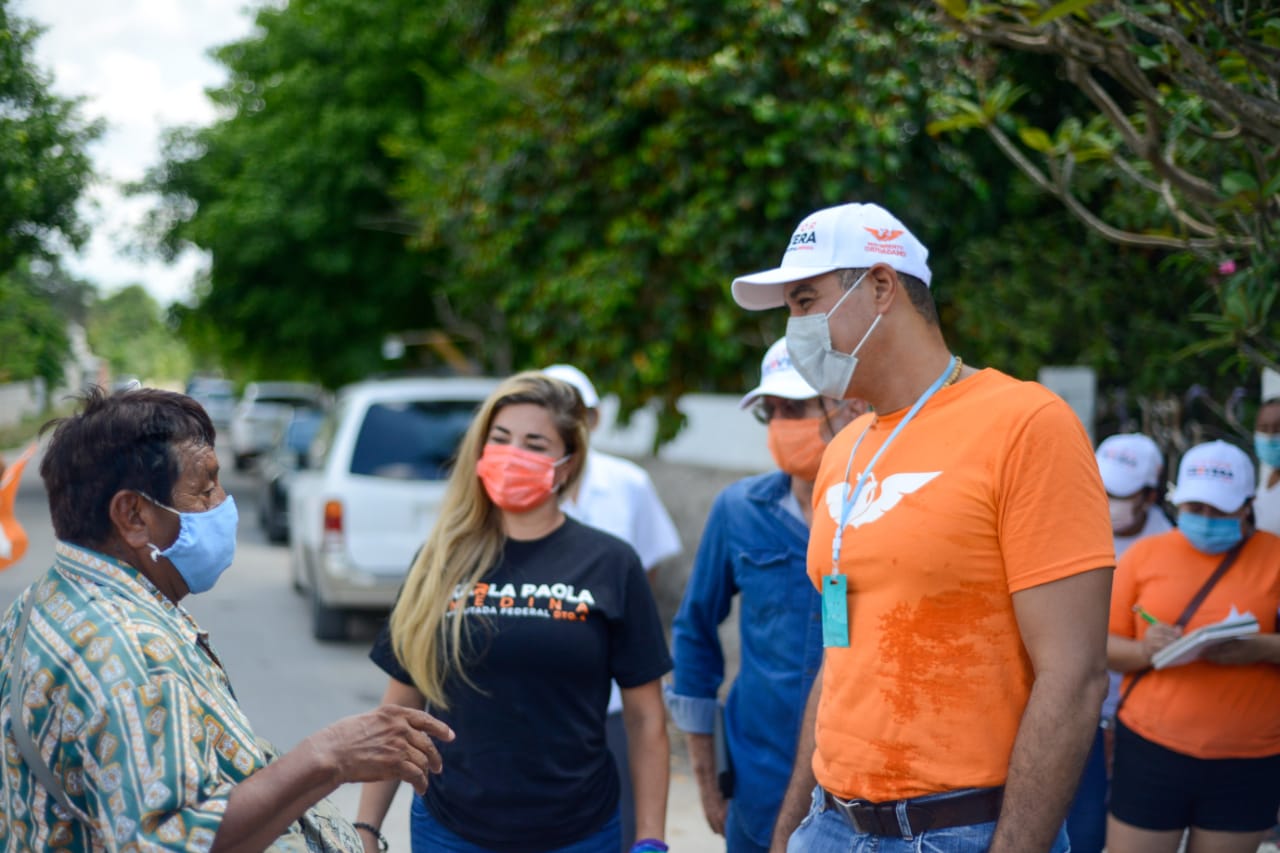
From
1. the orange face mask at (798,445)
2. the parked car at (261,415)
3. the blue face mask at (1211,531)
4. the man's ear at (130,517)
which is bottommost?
the parked car at (261,415)

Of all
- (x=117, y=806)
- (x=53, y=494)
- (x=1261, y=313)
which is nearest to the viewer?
(x=117, y=806)

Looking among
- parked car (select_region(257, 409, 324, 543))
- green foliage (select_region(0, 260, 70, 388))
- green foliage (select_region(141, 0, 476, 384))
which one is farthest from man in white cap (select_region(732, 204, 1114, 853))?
green foliage (select_region(141, 0, 476, 384))

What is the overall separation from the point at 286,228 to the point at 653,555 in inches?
821

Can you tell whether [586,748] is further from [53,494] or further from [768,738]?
[53,494]

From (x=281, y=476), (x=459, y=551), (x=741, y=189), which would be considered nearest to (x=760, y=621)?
(x=459, y=551)

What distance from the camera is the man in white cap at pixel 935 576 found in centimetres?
218

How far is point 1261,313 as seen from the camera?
4.76m

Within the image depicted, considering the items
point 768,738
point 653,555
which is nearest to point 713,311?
point 653,555

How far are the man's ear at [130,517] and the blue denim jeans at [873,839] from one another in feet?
4.45

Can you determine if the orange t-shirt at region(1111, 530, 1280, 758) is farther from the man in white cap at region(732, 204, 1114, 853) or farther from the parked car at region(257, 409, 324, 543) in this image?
the parked car at region(257, 409, 324, 543)

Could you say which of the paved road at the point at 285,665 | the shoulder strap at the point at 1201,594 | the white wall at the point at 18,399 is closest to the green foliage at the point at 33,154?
the white wall at the point at 18,399

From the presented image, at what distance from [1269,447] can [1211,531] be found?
0.61 metres

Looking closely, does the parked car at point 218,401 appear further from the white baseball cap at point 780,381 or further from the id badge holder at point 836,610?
the id badge holder at point 836,610

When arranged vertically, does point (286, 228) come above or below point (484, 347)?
above
